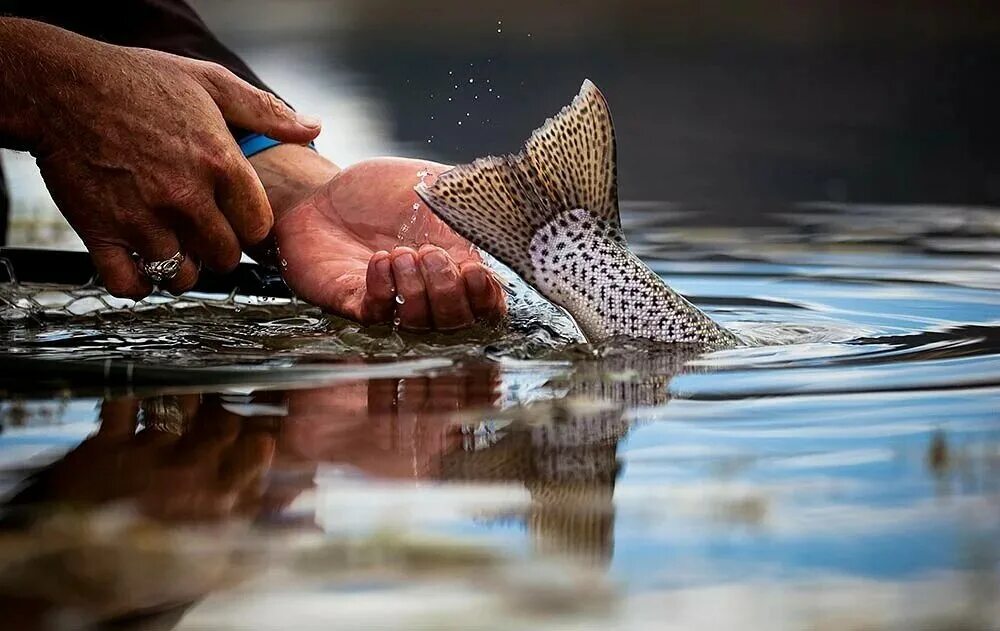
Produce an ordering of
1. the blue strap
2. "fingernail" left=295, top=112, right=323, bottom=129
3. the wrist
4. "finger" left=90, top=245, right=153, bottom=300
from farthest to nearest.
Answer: the blue strap
the wrist
"fingernail" left=295, top=112, right=323, bottom=129
"finger" left=90, top=245, right=153, bottom=300

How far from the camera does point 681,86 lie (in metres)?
9.86

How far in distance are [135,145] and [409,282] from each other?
20.9 inches

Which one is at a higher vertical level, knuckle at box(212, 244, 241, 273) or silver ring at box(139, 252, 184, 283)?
knuckle at box(212, 244, 241, 273)

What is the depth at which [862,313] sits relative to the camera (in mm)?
2869

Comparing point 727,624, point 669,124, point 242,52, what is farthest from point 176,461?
point 242,52

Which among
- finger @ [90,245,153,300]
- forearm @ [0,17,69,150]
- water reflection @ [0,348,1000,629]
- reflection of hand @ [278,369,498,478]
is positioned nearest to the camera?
water reflection @ [0,348,1000,629]

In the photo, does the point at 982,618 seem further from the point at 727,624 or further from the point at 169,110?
the point at 169,110

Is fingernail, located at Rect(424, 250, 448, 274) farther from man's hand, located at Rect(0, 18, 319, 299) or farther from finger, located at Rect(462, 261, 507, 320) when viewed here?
man's hand, located at Rect(0, 18, 319, 299)

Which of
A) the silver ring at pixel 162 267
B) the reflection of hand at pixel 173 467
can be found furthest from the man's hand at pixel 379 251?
the reflection of hand at pixel 173 467

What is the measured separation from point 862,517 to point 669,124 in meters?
7.20

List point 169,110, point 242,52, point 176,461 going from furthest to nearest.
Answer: point 242,52 < point 169,110 < point 176,461

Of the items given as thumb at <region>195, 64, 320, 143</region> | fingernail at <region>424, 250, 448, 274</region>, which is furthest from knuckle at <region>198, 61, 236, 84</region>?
fingernail at <region>424, 250, 448, 274</region>

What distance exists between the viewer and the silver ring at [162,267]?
2650 millimetres

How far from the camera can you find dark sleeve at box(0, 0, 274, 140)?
3.44 meters
